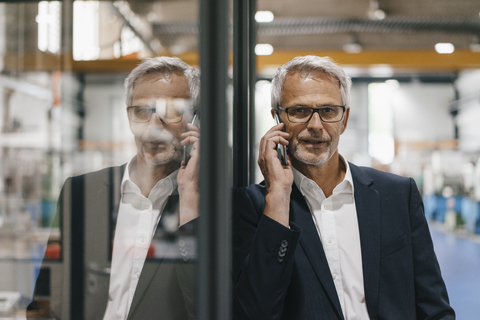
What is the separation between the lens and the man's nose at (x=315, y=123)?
1.25m

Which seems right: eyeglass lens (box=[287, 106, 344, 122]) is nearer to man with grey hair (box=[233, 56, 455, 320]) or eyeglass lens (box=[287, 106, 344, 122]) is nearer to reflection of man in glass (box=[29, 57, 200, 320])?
man with grey hair (box=[233, 56, 455, 320])

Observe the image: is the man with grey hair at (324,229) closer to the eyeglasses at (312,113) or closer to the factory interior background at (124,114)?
the eyeglasses at (312,113)

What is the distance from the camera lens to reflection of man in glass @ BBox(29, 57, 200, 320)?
30.9 inches

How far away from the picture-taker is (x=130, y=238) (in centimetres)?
87

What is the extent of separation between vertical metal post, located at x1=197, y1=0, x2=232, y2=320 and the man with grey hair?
1.20 ft

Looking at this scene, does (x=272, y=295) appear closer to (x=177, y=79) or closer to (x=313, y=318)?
(x=313, y=318)

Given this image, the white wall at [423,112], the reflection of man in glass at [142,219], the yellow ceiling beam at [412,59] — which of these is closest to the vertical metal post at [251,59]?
the reflection of man in glass at [142,219]

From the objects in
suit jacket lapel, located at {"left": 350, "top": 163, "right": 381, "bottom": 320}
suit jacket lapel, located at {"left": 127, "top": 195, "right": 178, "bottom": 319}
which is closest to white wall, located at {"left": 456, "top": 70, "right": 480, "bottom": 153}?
suit jacket lapel, located at {"left": 350, "top": 163, "right": 381, "bottom": 320}

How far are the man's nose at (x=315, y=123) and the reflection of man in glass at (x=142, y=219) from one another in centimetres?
56

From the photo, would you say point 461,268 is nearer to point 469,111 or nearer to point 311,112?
point 469,111

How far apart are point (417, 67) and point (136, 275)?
9.11 feet

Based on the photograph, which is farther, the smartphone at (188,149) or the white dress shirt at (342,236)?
the white dress shirt at (342,236)

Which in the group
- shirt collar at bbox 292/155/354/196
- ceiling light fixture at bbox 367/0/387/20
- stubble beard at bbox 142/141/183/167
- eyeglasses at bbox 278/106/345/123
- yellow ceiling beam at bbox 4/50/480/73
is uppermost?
ceiling light fixture at bbox 367/0/387/20

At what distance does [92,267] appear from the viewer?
0.91 m
